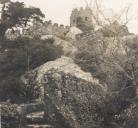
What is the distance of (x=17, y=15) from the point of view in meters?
28.4

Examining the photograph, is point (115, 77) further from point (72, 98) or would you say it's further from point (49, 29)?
point (49, 29)

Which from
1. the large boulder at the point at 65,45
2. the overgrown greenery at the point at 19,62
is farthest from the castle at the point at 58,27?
the overgrown greenery at the point at 19,62

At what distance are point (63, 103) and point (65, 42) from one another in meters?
9.68

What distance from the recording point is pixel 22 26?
2862 cm

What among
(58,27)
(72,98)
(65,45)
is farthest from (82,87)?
(58,27)

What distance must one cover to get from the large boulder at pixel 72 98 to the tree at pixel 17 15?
11201mm

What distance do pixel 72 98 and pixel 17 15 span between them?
12856 mm

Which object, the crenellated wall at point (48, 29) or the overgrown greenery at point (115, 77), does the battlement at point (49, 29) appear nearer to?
the crenellated wall at point (48, 29)

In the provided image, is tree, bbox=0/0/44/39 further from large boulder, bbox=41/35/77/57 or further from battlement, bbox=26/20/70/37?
large boulder, bbox=41/35/77/57

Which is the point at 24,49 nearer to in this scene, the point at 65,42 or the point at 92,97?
the point at 65,42

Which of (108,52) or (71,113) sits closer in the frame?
(71,113)

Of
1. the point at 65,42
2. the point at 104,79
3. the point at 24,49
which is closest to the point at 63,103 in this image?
the point at 104,79

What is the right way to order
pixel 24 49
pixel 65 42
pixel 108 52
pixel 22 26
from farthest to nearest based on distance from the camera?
1. pixel 22 26
2. pixel 65 42
3. pixel 24 49
4. pixel 108 52

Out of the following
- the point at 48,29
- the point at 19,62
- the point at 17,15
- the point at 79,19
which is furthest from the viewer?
the point at 79,19
